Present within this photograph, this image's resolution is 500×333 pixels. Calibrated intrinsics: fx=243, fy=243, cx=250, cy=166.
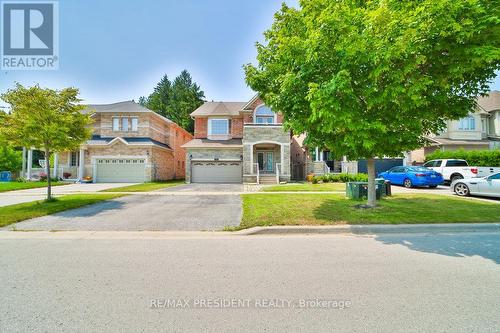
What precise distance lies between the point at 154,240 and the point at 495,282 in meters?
6.61

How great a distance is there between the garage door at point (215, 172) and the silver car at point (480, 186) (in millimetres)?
16285

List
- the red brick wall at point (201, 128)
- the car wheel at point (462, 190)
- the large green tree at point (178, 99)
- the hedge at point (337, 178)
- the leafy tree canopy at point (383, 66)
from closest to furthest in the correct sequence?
the leafy tree canopy at point (383, 66) < the car wheel at point (462, 190) < the hedge at point (337, 178) < the red brick wall at point (201, 128) < the large green tree at point (178, 99)

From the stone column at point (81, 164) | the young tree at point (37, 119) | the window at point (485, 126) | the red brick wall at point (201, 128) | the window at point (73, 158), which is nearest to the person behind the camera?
the young tree at point (37, 119)

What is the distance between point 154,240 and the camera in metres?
6.14

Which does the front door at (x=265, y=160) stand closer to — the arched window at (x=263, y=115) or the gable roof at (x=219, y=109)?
the arched window at (x=263, y=115)

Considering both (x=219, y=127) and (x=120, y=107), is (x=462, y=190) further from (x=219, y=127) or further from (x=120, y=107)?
(x=120, y=107)

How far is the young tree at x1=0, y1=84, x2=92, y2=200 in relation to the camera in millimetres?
10383

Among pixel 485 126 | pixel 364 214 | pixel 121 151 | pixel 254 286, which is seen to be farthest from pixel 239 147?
pixel 485 126

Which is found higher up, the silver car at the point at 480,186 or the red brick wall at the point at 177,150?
the red brick wall at the point at 177,150

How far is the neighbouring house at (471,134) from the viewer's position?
2478 cm

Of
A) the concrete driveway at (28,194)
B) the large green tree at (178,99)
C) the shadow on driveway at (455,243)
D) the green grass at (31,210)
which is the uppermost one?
the large green tree at (178,99)

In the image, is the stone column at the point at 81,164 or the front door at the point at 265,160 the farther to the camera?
the front door at the point at 265,160

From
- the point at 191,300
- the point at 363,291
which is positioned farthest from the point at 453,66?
the point at 191,300

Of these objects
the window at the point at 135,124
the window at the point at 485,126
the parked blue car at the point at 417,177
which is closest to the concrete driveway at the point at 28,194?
the window at the point at 135,124
